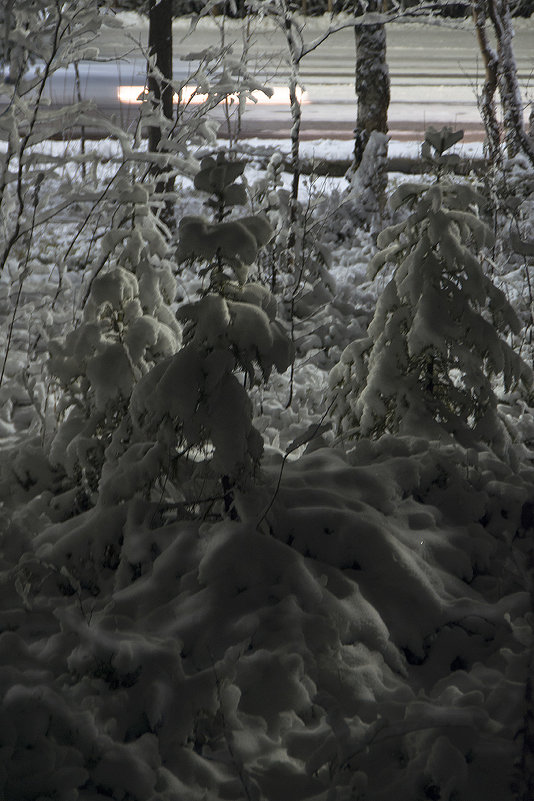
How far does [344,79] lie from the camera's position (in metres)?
22.3

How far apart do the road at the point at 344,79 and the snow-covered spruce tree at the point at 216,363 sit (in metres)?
11.5

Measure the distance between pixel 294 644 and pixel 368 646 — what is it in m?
0.30

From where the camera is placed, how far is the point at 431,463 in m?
4.17

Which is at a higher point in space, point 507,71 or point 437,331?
point 507,71

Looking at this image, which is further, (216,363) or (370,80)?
(370,80)

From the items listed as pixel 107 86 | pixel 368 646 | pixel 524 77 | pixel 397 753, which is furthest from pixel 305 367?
pixel 107 86

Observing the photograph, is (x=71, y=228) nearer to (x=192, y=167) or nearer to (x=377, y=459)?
(x=192, y=167)

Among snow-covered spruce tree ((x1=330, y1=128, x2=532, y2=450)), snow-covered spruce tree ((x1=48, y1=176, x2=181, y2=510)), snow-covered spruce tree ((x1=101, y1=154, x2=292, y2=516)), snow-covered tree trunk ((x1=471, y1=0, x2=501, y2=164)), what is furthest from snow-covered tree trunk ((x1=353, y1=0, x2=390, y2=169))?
snow-covered spruce tree ((x1=101, y1=154, x2=292, y2=516))

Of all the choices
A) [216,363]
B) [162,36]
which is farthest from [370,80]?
[216,363]

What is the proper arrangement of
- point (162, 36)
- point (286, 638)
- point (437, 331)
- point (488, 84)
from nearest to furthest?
1. point (286, 638)
2. point (437, 331)
3. point (162, 36)
4. point (488, 84)

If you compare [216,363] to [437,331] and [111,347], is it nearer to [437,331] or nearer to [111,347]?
[111,347]

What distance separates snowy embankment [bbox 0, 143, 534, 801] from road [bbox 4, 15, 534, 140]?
11762 mm

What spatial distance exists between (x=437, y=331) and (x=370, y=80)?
8.93m

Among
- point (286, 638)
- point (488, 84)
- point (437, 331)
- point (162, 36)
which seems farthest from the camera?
point (488, 84)
